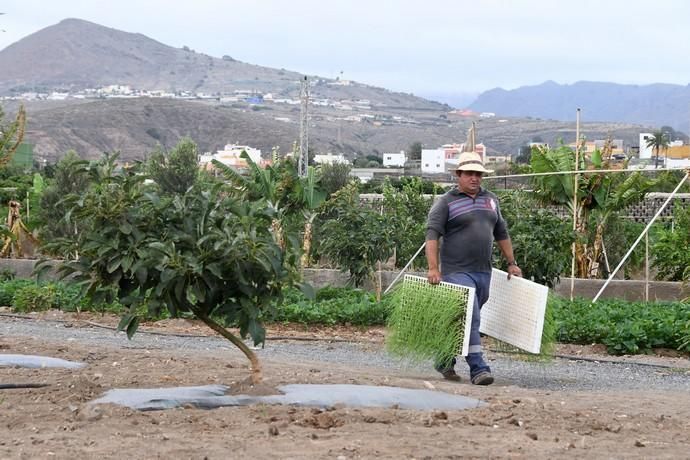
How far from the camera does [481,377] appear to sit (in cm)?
899

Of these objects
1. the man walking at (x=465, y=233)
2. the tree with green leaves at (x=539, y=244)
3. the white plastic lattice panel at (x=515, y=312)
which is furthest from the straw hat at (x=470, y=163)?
the tree with green leaves at (x=539, y=244)

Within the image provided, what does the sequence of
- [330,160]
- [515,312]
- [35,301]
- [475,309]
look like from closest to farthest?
[475,309] → [515,312] → [35,301] → [330,160]

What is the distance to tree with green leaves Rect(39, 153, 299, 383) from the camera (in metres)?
7.22

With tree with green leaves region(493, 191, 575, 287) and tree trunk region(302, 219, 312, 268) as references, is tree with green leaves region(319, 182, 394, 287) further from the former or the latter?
tree trunk region(302, 219, 312, 268)

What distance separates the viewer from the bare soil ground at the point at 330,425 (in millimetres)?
5930

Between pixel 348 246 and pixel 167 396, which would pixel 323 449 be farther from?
pixel 348 246

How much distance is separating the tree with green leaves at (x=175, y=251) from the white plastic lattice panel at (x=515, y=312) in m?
2.60

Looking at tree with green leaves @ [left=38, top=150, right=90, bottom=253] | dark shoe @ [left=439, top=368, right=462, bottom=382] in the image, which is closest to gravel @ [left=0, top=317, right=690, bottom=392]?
dark shoe @ [left=439, top=368, right=462, bottom=382]

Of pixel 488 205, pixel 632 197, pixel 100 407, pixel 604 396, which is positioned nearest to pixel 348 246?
pixel 632 197

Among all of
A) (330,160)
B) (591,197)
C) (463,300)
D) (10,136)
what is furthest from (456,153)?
(463,300)

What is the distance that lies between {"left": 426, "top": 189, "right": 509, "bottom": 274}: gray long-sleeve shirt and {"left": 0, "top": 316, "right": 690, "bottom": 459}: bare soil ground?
109 centimetres

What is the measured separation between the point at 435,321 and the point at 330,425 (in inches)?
104

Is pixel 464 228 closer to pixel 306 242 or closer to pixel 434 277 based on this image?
pixel 434 277

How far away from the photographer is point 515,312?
954cm
